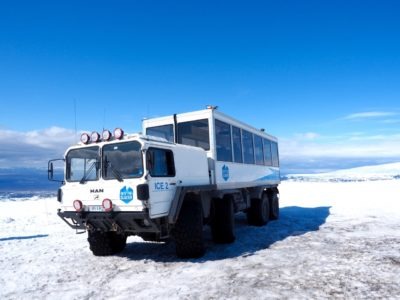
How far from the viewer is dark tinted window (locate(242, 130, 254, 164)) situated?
11172 millimetres

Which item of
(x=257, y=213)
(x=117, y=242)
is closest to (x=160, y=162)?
(x=117, y=242)

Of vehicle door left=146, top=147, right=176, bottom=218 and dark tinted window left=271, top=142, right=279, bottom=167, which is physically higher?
dark tinted window left=271, top=142, right=279, bottom=167

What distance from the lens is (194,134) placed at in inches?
356

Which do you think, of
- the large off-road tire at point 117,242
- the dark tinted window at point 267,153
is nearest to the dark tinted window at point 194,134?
the large off-road tire at point 117,242

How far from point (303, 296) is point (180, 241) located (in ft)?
10.2

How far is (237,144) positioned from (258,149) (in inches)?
97.5

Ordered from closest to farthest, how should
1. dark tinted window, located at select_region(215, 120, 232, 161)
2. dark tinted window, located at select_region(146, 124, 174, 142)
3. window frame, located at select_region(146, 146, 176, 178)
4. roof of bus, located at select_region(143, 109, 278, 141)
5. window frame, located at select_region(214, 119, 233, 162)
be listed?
window frame, located at select_region(146, 146, 176, 178)
roof of bus, located at select_region(143, 109, 278, 141)
window frame, located at select_region(214, 119, 233, 162)
dark tinted window, located at select_region(215, 120, 232, 161)
dark tinted window, located at select_region(146, 124, 174, 142)

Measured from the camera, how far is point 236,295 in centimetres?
504

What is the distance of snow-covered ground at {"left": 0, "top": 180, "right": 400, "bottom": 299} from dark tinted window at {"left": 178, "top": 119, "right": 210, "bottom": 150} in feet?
9.20

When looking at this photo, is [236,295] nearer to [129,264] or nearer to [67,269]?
[129,264]

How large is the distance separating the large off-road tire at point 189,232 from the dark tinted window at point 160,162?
0.93 metres

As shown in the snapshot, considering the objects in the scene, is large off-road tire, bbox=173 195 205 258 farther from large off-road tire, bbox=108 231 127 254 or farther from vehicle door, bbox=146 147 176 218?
large off-road tire, bbox=108 231 127 254

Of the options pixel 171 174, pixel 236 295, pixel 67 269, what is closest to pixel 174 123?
pixel 171 174

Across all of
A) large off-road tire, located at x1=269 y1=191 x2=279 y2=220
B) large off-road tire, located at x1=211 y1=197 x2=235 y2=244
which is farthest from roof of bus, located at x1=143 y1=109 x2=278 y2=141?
large off-road tire, located at x1=269 y1=191 x2=279 y2=220
